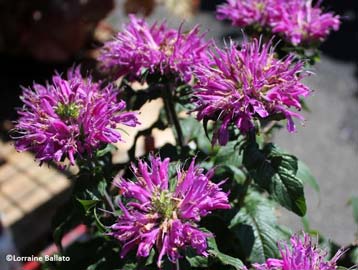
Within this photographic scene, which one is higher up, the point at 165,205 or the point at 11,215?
the point at 165,205

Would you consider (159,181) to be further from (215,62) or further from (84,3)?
(84,3)

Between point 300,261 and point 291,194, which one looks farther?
point 291,194

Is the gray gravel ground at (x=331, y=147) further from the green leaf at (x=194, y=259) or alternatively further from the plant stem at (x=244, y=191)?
the green leaf at (x=194, y=259)

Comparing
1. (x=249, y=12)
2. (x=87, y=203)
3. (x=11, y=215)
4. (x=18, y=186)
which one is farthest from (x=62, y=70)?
(x=87, y=203)

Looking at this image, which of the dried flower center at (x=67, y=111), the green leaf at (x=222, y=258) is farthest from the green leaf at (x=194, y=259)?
the dried flower center at (x=67, y=111)

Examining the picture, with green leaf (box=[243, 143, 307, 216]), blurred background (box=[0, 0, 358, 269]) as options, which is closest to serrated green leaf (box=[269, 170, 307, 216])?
green leaf (box=[243, 143, 307, 216])

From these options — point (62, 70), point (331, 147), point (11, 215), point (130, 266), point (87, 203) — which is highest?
point (87, 203)

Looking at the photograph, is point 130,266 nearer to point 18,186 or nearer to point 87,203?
point 87,203
